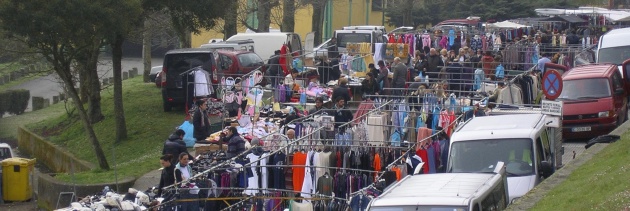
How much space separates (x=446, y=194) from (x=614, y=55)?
17.9m

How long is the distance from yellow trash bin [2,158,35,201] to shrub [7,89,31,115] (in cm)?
2229

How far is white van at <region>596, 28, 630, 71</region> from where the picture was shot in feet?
92.6

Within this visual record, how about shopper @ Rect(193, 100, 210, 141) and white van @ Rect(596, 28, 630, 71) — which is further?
white van @ Rect(596, 28, 630, 71)

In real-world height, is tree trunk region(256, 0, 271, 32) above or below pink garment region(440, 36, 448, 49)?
above

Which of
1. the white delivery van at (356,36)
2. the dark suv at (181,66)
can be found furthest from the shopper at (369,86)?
the white delivery van at (356,36)

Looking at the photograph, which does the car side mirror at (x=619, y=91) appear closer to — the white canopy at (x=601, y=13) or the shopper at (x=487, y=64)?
the shopper at (x=487, y=64)

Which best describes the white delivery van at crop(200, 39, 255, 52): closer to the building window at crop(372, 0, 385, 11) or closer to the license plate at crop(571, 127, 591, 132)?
the license plate at crop(571, 127, 591, 132)

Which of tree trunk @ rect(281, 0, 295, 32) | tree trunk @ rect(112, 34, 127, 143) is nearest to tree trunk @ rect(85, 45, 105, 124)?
tree trunk @ rect(112, 34, 127, 143)

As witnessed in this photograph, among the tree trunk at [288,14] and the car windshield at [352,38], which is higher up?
the tree trunk at [288,14]

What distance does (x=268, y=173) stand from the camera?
16047 millimetres

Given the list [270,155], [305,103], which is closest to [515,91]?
[305,103]

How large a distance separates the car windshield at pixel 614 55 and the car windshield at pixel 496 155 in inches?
520

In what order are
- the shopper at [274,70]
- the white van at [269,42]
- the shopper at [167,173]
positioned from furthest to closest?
1. the white van at [269,42]
2. the shopper at [274,70]
3. the shopper at [167,173]

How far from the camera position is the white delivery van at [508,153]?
15.6 meters
